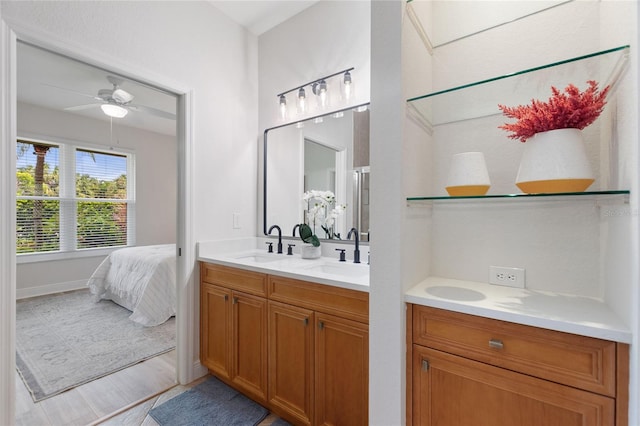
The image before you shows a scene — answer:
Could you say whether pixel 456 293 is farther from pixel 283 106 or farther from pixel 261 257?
pixel 283 106

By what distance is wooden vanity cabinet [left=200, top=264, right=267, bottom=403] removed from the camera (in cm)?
178

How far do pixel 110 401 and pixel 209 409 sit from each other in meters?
0.69

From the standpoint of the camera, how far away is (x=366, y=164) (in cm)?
199

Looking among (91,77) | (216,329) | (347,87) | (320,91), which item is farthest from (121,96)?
(216,329)

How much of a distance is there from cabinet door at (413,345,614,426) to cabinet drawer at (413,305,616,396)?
28 mm

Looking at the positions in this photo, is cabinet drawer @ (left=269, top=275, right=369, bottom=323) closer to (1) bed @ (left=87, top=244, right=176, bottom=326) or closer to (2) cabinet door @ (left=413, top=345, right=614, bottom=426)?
(2) cabinet door @ (left=413, top=345, right=614, bottom=426)

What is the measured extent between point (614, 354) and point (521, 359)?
221mm

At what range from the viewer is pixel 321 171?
224 cm

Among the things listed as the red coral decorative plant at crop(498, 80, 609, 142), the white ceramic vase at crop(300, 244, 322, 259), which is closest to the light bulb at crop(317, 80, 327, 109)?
the white ceramic vase at crop(300, 244, 322, 259)

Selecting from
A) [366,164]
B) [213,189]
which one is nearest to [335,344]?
[366,164]

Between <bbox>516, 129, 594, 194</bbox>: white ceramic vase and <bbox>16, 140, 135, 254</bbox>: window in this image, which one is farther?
<bbox>16, 140, 135, 254</bbox>: window

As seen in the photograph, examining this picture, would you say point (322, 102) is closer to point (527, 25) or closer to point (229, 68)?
point (229, 68)

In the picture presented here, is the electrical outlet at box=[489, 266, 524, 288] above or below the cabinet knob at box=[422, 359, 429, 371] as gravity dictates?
above

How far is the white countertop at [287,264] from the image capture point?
1.47 m
